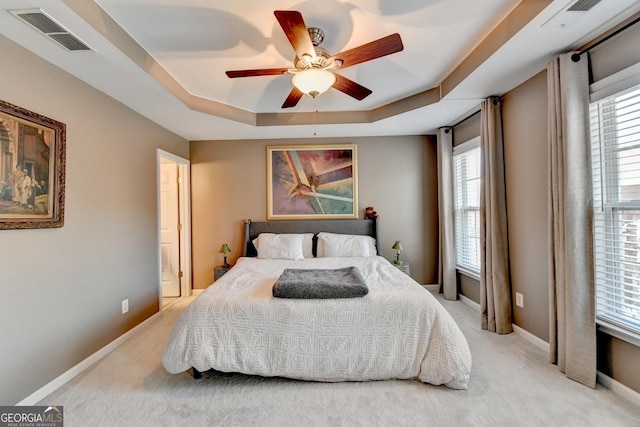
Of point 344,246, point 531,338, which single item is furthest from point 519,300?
point 344,246

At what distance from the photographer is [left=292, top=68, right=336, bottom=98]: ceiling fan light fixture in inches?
76.2

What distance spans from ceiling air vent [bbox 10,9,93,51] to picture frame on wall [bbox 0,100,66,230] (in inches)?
20.6

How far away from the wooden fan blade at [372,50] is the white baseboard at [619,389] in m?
2.65

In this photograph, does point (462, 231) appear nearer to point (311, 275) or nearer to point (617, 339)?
point (617, 339)

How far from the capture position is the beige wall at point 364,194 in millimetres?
4340

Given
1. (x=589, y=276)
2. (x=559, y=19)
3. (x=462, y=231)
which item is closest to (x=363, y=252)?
(x=462, y=231)

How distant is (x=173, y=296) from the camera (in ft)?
14.1

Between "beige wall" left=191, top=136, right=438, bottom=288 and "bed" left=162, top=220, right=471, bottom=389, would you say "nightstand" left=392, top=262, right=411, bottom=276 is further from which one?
"bed" left=162, top=220, right=471, bottom=389

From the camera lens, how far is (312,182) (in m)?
4.31

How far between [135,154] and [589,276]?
14.0 ft

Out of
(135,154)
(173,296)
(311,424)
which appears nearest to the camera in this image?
(311,424)

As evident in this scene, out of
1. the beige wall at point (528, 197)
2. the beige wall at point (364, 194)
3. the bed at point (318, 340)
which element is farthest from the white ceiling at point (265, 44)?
the bed at point (318, 340)

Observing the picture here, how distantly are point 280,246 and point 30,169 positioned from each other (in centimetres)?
253

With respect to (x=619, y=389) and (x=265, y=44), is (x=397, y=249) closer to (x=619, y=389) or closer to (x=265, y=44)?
(x=619, y=389)
